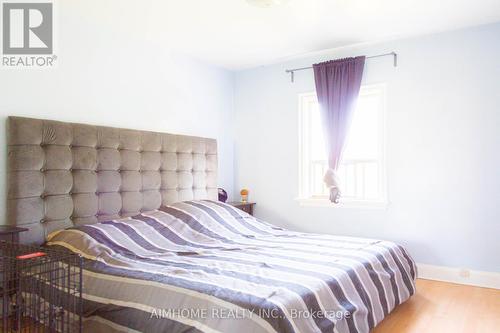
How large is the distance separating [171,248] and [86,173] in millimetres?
888

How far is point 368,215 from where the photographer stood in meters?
3.62

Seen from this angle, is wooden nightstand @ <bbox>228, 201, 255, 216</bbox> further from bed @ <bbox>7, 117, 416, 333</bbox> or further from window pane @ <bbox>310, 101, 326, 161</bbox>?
window pane @ <bbox>310, 101, 326, 161</bbox>

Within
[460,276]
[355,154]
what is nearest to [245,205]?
[355,154]

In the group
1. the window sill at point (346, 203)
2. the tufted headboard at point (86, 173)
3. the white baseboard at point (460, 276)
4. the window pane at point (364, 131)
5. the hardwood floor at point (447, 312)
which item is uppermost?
the window pane at point (364, 131)

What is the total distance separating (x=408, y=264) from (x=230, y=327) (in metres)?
1.83

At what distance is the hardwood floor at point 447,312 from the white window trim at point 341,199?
88 cm

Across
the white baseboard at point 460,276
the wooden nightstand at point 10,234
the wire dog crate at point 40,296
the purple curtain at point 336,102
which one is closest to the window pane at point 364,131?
the purple curtain at point 336,102

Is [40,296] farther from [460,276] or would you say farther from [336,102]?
[460,276]

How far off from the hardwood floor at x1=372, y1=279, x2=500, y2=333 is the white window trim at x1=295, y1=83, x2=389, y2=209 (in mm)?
875

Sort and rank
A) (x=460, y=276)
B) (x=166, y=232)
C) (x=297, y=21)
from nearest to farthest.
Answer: (x=166, y=232)
(x=297, y=21)
(x=460, y=276)

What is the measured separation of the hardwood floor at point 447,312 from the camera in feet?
7.52

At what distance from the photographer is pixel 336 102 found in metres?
3.68

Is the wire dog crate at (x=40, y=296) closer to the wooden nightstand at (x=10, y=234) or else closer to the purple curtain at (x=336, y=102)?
the wooden nightstand at (x=10, y=234)

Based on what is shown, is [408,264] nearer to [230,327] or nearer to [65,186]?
[230,327]
